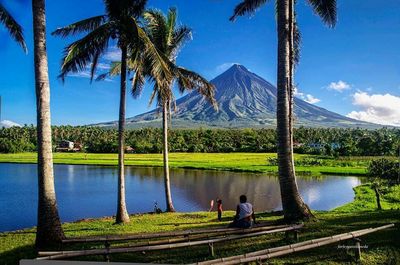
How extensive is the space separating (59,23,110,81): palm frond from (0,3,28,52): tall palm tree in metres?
1.51

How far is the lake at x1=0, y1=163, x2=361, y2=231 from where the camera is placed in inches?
1057

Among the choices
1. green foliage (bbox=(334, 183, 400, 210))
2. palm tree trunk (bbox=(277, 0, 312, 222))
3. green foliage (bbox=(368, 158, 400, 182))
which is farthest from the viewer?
green foliage (bbox=(368, 158, 400, 182))

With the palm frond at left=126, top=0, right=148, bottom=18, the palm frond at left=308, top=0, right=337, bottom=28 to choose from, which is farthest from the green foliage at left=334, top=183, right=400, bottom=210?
the palm frond at left=126, top=0, right=148, bottom=18

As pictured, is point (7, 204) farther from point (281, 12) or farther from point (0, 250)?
point (281, 12)

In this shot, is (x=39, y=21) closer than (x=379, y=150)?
Yes

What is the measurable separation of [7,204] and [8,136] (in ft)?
320

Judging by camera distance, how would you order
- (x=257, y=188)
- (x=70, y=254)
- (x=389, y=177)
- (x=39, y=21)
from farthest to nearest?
(x=257, y=188)
(x=389, y=177)
(x=39, y=21)
(x=70, y=254)

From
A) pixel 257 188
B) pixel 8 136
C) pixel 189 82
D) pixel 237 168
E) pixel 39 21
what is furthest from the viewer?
pixel 8 136

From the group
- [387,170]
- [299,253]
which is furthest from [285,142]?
[387,170]

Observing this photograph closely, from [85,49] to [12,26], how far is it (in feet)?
7.86

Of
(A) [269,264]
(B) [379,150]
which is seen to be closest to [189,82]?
(A) [269,264]

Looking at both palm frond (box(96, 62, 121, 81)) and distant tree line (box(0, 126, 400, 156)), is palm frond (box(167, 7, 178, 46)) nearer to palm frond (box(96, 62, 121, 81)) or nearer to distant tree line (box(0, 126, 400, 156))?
palm frond (box(96, 62, 121, 81))

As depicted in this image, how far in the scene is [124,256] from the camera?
28.0 feet

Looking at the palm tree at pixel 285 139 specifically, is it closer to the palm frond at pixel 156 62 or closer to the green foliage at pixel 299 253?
the green foliage at pixel 299 253
